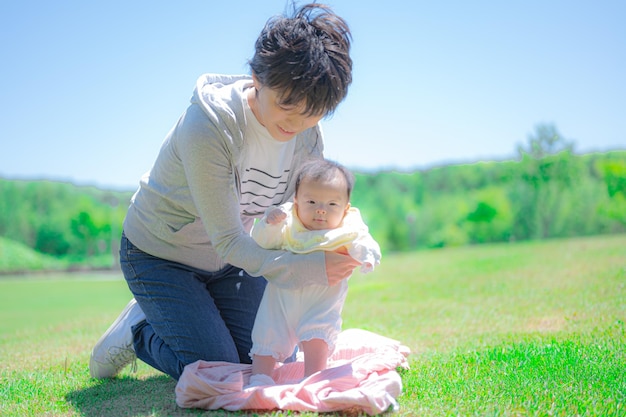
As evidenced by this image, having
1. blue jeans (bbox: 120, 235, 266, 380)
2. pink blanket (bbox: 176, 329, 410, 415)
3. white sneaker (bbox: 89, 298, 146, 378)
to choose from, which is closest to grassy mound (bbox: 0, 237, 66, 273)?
white sneaker (bbox: 89, 298, 146, 378)

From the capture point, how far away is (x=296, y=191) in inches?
115

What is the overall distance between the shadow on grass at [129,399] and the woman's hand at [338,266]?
74 cm

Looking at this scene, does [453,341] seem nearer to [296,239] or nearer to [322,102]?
[296,239]

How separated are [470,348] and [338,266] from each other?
65.1 inches

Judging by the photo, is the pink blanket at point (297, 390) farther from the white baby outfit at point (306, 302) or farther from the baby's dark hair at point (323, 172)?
the baby's dark hair at point (323, 172)

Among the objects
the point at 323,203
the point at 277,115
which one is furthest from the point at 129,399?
the point at 277,115

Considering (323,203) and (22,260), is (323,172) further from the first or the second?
(22,260)

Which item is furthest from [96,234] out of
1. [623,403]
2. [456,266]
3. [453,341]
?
[623,403]

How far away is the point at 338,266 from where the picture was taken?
2.66m

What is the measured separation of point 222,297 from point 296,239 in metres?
0.81

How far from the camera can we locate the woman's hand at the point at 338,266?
2645mm

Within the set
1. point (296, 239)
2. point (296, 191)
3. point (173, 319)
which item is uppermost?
point (296, 191)

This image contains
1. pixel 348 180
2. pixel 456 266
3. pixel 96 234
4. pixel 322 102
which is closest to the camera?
pixel 322 102

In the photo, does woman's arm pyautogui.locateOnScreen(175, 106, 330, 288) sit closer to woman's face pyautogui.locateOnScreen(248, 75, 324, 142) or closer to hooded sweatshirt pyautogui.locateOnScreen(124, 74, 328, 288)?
hooded sweatshirt pyautogui.locateOnScreen(124, 74, 328, 288)
